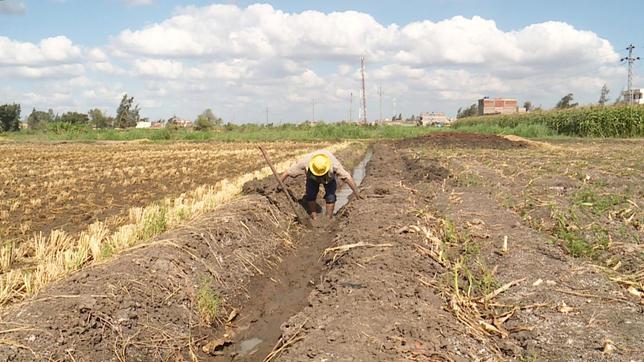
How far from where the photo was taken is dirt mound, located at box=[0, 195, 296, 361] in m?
4.00

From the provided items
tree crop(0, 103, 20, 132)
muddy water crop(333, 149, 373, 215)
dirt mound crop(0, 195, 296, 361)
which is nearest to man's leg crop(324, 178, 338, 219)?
muddy water crop(333, 149, 373, 215)

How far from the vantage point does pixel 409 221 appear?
26.1ft

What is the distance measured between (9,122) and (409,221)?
6913cm

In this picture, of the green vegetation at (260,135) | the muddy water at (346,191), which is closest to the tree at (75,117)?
the green vegetation at (260,135)

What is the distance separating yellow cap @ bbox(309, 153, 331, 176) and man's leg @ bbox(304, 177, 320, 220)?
766 millimetres

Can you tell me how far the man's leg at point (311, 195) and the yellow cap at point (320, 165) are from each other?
2.51 feet

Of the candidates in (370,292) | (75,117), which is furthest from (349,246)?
(75,117)

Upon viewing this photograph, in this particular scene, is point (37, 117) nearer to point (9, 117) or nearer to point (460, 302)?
point (9, 117)

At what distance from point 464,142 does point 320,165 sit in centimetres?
2343

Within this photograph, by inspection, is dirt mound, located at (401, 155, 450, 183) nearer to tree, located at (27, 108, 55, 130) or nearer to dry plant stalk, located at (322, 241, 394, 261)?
dry plant stalk, located at (322, 241, 394, 261)

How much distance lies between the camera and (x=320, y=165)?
9.02 m

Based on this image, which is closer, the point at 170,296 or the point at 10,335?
the point at 10,335

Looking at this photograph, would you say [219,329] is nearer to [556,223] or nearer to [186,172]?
[556,223]

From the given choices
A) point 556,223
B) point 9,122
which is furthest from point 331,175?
point 9,122
